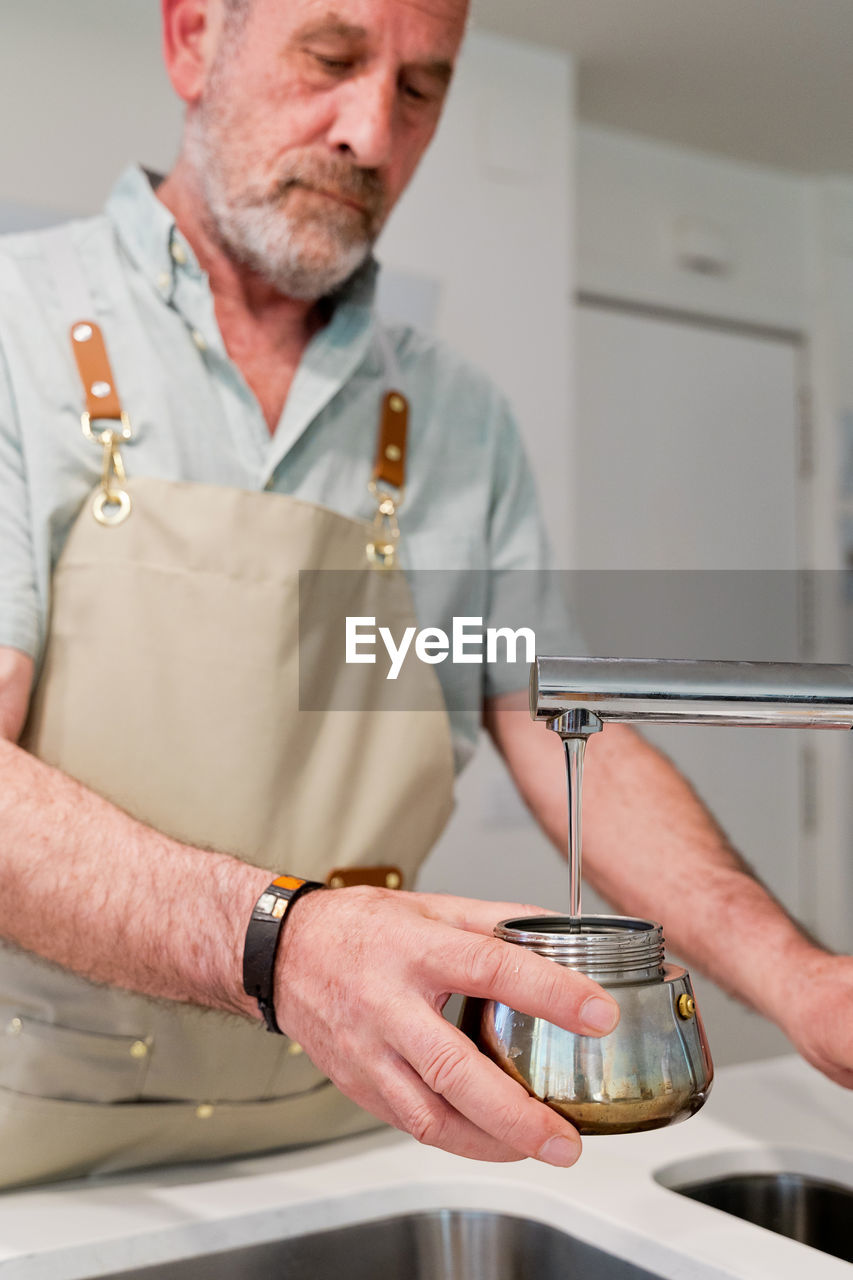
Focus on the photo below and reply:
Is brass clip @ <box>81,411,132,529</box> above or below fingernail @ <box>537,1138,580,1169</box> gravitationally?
above

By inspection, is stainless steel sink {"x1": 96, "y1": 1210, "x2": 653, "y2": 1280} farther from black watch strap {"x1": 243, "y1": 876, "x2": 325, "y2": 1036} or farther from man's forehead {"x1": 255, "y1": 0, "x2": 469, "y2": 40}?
man's forehead {"x1": 255, "y1": 0, "x2": 469, "y2": 40}

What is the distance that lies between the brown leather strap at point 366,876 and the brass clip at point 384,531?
25 cm

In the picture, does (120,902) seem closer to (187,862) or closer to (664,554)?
(187,862)

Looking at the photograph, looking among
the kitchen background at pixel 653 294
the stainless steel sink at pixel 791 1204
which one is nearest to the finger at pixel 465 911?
the stainless steel sink at pixel 791 1204

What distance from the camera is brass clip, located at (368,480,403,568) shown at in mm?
1061

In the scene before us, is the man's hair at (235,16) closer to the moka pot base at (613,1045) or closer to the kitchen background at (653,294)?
the kitchen background at (653,294)

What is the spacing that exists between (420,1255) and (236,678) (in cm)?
41

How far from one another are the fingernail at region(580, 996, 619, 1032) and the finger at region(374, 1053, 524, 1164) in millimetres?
73

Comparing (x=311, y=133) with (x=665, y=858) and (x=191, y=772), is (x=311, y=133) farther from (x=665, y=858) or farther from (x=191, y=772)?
(x=665, y=858)

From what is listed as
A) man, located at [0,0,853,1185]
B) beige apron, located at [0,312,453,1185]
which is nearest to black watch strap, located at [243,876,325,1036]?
man, located at [0,0,853,1185]

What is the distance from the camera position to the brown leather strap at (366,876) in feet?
3.13

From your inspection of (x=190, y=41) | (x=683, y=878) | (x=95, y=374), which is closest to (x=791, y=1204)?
(x=683, y=878)

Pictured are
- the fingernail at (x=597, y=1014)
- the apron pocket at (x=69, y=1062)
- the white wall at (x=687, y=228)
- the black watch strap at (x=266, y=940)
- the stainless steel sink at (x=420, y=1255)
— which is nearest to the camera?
the fingernail at (x=597, y=1014)

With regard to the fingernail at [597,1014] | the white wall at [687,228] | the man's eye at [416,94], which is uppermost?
the white wall at [687,228]
